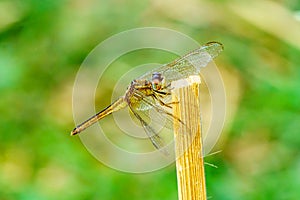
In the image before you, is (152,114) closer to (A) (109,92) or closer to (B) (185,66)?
(B) (185,66)

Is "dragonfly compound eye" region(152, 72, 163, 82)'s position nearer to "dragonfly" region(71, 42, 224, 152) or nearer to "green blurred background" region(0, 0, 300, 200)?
"dragonfly" region(71, 42, 224, 152)

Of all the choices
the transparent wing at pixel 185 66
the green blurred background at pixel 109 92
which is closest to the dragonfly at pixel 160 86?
the transparent wing at pixel 185 66

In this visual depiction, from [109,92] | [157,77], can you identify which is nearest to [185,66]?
[157,77]

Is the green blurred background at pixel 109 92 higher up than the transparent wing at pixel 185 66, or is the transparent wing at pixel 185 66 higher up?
the green blurred background at pixel 109 92

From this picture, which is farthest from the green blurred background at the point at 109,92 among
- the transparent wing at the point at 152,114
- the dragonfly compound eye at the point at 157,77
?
the dragonfly compound eye at the point at 157,77

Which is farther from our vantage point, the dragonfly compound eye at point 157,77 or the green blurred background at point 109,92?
the green blurred background at point 109,92

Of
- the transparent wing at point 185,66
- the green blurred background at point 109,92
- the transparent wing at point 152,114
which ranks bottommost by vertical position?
the transparent wing at point 152,114

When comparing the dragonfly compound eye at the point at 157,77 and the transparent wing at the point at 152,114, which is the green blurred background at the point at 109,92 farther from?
the dragonfly compound eye at the point at 157,77

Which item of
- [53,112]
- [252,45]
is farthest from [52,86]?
[252,45]

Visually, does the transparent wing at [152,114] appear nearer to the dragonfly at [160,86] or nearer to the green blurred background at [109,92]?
the dragonfly at [160,86]

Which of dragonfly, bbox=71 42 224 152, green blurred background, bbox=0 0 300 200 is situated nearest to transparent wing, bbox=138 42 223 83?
dragonfly, bbox=71 42 224 152
